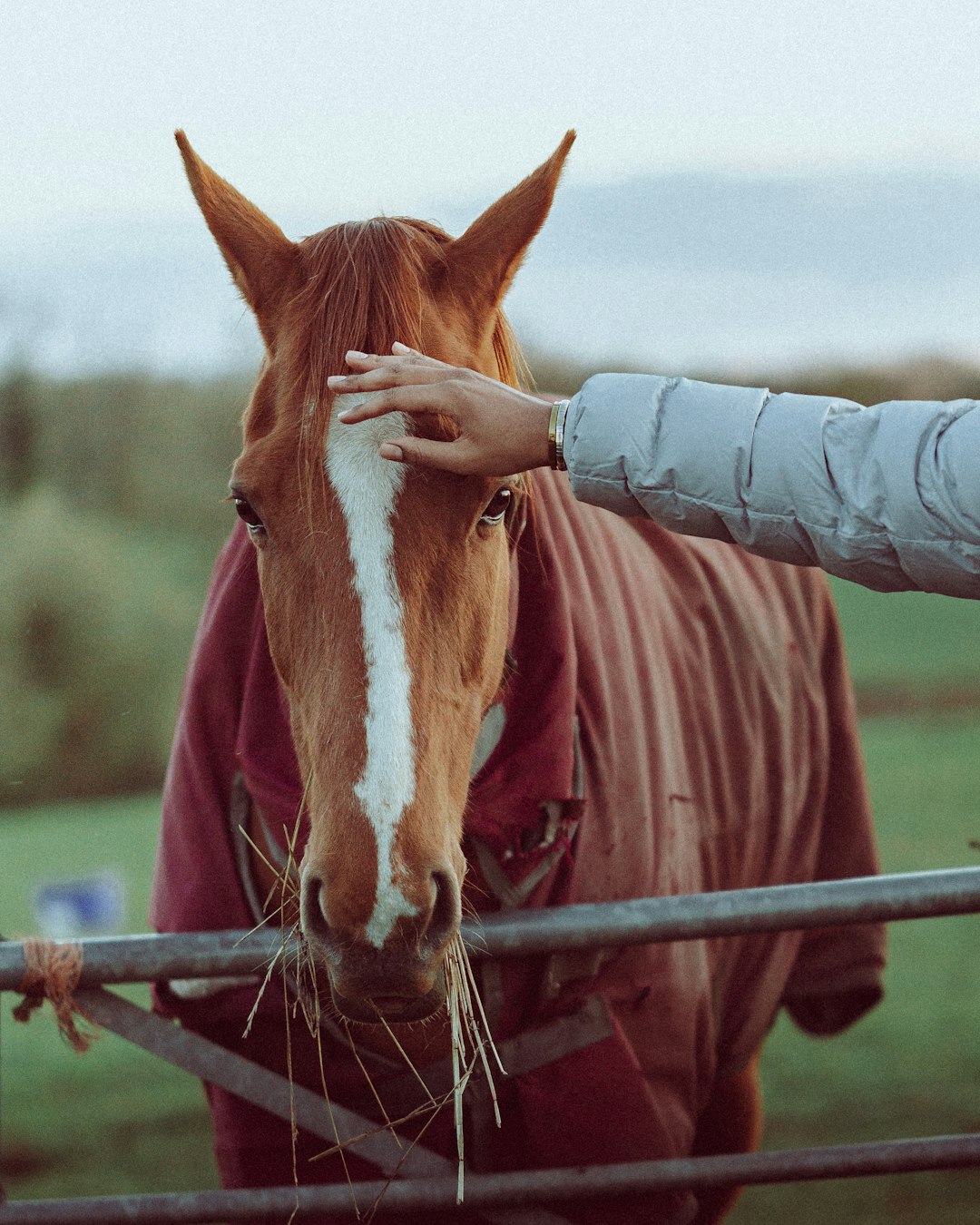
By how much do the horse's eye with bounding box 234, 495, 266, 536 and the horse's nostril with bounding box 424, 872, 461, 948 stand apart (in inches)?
18.6

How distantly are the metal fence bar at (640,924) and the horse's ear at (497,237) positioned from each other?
773 mm

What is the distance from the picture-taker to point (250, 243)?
149 cm

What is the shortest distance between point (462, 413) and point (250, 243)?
46 cm

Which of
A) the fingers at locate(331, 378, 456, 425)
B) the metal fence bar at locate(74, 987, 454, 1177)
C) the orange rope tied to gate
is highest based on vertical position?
the fingers at locate(331, 378, 456, 425)

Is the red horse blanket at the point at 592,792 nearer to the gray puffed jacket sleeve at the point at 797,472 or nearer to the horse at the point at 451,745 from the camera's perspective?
the horse at the point at 451,745

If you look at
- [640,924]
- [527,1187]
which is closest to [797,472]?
[640,924]

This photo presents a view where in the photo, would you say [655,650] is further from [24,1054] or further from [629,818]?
[24,1054]

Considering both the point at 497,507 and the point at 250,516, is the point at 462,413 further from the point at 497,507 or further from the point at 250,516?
the point at 250,516

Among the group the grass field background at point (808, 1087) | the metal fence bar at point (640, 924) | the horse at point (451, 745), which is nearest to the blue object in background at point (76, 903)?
the grass field background at point (808, 1087)

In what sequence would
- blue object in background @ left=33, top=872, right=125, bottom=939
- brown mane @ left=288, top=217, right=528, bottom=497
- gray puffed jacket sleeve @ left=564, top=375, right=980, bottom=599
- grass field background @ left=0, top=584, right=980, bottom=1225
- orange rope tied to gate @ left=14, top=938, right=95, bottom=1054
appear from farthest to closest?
blue object in background @ left=33, top=872, right=125, bottom=939
grass field background @ left=0, top=584, right=980, bottom=1225
orange rope tied to gate @ left=14, top=938, right=95, bottom=1054
brown mane @ left=288, top=217, right=528, bottom=497
gray puffed jacket sleeve @ left=564, top=375, right=980, bottom=599

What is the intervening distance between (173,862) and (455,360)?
0.92m

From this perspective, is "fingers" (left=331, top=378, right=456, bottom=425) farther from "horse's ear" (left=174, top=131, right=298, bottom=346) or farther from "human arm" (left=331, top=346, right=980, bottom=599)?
"horse's ear" (left=174, top=131, right=298, bottom=346)

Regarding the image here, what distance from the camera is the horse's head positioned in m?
1.18

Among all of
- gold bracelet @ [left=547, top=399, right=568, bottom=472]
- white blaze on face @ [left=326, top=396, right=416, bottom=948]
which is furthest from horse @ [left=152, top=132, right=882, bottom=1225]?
gold bracelet @ [left=547, top=399, right=568, bottom=472]
